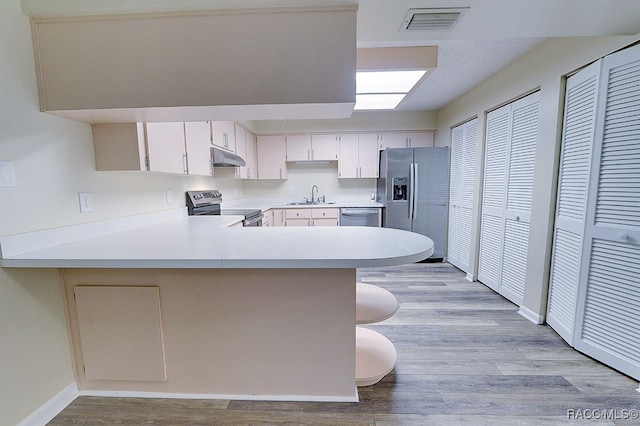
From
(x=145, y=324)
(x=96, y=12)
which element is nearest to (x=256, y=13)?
(x=96, y=12)

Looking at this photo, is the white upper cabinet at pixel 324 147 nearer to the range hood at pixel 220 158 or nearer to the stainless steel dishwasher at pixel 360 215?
the stainless steel dishwasher at pixel 360 215

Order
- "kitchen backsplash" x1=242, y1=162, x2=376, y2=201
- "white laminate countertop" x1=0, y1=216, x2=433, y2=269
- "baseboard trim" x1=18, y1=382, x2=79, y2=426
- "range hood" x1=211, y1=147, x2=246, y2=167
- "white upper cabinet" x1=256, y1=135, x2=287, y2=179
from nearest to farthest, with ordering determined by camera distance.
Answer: "white laminate countertop" x1=0, y1=216, x2=433, y2=269
"baseboard trim" x1=18, y1=382, x2=79, y2=426
"range hood" x1=211, y1=147, x2=246, y2=167
"white upper cabinet" x1=256, y1=135, x2=287, y2=179
"kitchen backsplash" x1=242, y1=162, x2=376, y2=201

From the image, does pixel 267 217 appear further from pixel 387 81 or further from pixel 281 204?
pixel 387 81

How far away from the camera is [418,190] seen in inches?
161

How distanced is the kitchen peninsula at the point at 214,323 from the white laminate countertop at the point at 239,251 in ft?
0.07


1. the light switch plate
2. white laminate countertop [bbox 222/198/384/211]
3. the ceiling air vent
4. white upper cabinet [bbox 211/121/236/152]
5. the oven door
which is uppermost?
the ceiling air vent

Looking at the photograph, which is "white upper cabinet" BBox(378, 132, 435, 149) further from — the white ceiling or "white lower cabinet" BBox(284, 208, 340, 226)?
the white ceiling

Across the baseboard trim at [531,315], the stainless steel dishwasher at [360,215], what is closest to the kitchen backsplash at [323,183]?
the stainless steel dishwasher at [360,215]

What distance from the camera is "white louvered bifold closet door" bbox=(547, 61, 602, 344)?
1897 millimetres

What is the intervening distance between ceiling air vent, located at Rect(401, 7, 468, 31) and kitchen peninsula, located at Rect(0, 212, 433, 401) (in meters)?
1.21

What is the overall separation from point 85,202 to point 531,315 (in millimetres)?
3654

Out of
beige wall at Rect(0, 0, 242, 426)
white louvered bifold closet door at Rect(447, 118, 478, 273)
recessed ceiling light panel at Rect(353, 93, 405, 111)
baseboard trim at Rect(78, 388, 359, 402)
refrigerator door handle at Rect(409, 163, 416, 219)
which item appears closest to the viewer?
beige wall at Rect(0, 0, 242, 426)

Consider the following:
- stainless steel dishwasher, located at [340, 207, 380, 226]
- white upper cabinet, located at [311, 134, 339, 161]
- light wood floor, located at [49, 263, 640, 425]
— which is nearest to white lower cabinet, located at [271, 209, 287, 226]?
stainless steel dishwasher, located at [340, 207, 380, 226]

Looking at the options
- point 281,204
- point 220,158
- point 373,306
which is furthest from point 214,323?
point 281,204
